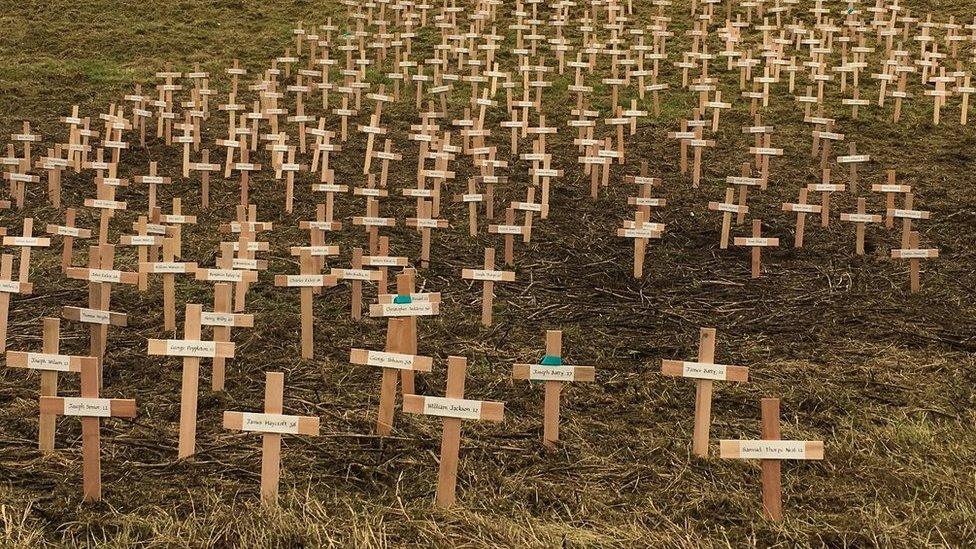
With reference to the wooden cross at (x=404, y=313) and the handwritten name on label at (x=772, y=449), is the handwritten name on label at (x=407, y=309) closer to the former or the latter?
the wooden cross at (x=404, y=313)

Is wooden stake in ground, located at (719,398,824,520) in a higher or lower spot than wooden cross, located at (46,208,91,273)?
lower

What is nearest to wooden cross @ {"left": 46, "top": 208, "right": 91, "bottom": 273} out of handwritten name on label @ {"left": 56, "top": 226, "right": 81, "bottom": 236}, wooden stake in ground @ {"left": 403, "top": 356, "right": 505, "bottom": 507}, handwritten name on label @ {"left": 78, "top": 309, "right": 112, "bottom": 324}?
handwritten name on label @ {"left": 56, "top": 226, "right": 81, "bottom": 236}

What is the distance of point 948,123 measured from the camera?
42.1ft

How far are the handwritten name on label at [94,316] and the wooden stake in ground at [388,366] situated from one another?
5.35 ft

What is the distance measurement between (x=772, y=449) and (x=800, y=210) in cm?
522

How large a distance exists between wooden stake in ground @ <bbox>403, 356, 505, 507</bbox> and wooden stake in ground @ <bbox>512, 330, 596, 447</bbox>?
37 centimetres

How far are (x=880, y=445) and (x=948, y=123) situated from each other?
359 inches

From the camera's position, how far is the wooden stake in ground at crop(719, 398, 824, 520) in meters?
4.25

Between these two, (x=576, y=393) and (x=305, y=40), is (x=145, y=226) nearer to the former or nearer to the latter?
(x=576, y=393)

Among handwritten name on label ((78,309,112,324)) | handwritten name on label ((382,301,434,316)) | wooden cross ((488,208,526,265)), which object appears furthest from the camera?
wooden cross ((488,208,526,265))

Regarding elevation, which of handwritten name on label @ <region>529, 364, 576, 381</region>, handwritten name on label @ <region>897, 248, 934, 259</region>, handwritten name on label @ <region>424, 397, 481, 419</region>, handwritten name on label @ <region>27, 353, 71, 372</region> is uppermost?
handwritten name on label @ <region>897, 248, 934, 259</region>

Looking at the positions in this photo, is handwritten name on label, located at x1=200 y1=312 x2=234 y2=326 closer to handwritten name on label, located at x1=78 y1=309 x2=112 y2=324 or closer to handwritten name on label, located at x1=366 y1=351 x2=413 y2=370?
handwritten name on label, located at x1=78 y1=309 x2=112 y2=324

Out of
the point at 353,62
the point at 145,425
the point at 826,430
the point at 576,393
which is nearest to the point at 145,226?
the point at 145,425

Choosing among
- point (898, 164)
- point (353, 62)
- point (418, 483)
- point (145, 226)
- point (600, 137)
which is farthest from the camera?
point (353, 62)
